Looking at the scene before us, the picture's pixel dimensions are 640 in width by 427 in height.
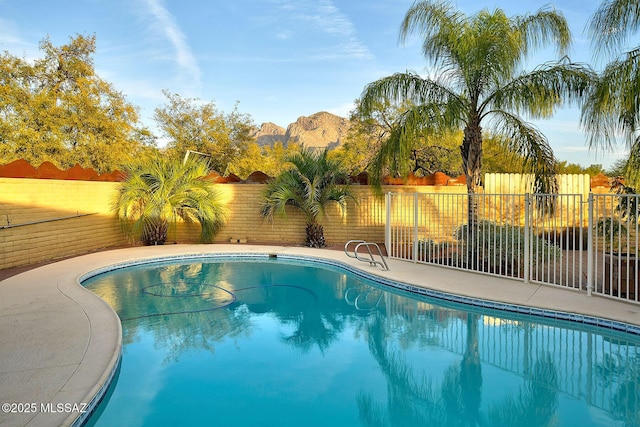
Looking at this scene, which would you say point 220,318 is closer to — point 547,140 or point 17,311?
point 17,311

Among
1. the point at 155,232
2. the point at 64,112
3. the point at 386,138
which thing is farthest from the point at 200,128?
the point at 155,232

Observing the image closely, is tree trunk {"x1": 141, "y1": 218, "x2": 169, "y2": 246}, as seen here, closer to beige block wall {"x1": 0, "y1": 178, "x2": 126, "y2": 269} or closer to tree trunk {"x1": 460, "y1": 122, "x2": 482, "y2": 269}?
beige block wall {"x1": 0, "y1": 178, "x2": 126, "y2": 269}

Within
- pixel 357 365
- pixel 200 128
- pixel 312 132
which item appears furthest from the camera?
pixel 312 132

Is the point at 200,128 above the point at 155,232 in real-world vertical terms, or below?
above

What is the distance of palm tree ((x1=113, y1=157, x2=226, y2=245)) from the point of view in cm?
1150

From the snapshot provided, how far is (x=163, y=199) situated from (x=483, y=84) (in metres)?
8.50

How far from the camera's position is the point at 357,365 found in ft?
15.0

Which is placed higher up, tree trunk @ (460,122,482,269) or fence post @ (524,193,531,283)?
tree trunk @ (460,122,482,269)

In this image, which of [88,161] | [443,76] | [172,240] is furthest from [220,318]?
[88,161]

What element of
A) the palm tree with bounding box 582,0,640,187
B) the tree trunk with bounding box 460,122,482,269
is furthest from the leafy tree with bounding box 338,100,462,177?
the palm tree with bounding box 582,0,640,187

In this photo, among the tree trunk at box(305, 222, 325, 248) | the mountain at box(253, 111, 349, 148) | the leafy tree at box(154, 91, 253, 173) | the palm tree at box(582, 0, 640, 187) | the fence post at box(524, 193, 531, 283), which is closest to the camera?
the palm tree at box(582, 0, 640, 187)

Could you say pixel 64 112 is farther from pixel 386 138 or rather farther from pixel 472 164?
pixel 472 164

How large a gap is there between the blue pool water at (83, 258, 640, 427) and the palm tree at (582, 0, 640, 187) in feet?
9.37

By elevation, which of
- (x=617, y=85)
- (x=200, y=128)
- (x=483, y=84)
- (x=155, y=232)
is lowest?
(x=155, y=232)
